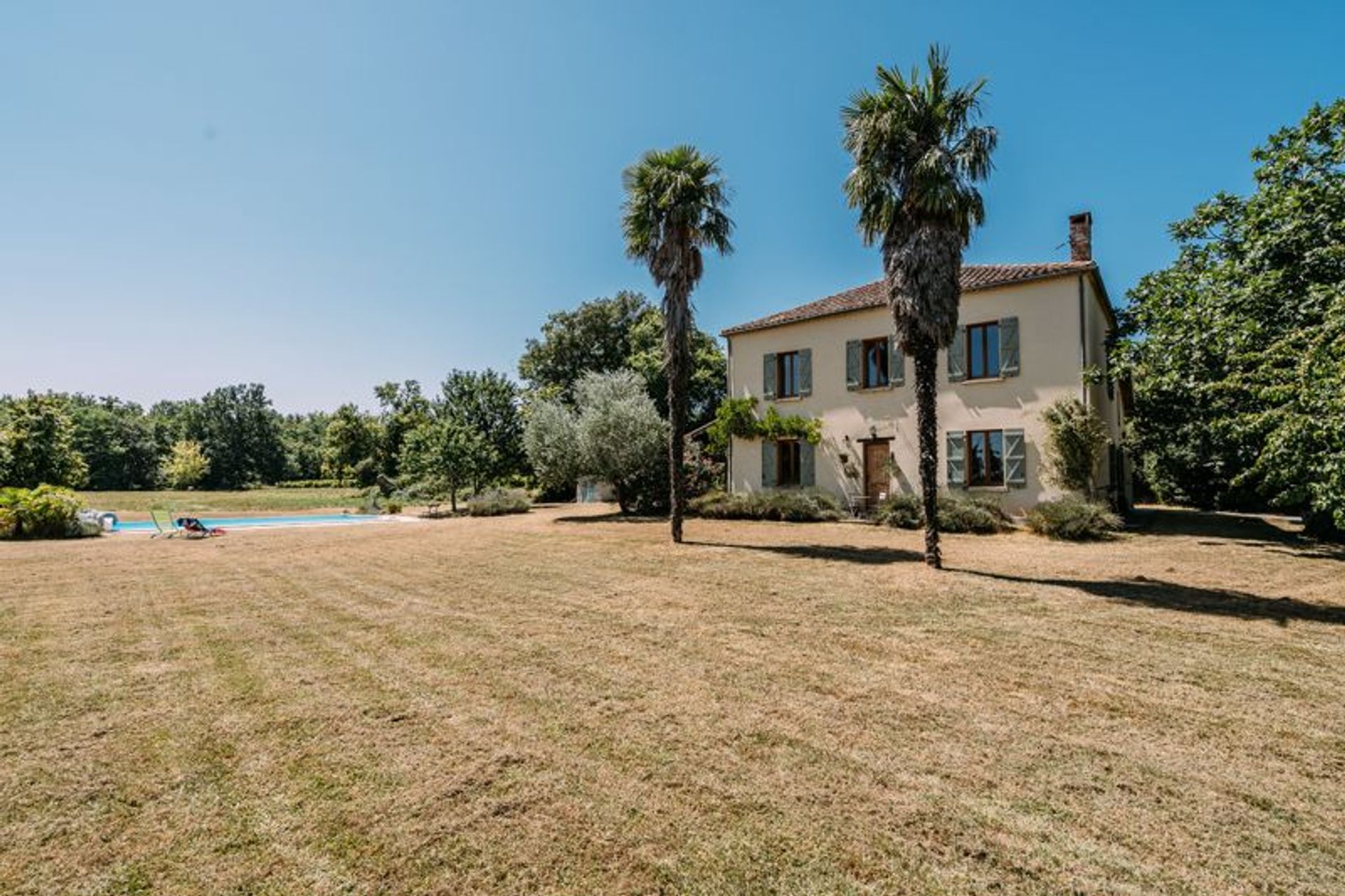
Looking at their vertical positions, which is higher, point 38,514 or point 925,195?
point 925,195

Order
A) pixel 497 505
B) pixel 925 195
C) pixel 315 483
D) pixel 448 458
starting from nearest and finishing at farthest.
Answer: pixel 925 195 → pixel 497 505 → pixel 448 458 → pixel 315 483

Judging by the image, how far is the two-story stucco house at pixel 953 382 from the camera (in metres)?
17.0

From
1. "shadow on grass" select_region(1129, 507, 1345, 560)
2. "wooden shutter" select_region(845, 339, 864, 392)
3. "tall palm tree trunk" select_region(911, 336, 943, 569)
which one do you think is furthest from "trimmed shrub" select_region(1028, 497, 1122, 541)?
"wooden shutter" select_region(845, 339, 864, 392)

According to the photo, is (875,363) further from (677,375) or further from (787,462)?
(677,375)

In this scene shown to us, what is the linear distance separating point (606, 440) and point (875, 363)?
32.8ft

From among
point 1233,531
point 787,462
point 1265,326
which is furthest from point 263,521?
point 1233,531

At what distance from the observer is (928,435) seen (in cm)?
1045

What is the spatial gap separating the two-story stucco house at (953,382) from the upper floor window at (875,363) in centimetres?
4

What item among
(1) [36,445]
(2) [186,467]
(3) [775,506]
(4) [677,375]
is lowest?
(3) [775,506]

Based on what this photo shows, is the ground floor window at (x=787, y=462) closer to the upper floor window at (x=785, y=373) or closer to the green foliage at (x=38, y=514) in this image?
the upper floor window at (x=785, y=373)

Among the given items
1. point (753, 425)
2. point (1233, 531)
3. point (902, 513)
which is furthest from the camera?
point (753, 425)

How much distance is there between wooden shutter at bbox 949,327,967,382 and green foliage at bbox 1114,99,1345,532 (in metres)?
3.99

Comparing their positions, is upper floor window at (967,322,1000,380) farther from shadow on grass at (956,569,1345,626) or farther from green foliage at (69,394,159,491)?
green foliage at (69,394,159,491)

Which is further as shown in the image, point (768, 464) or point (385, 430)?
point (385, 430)
